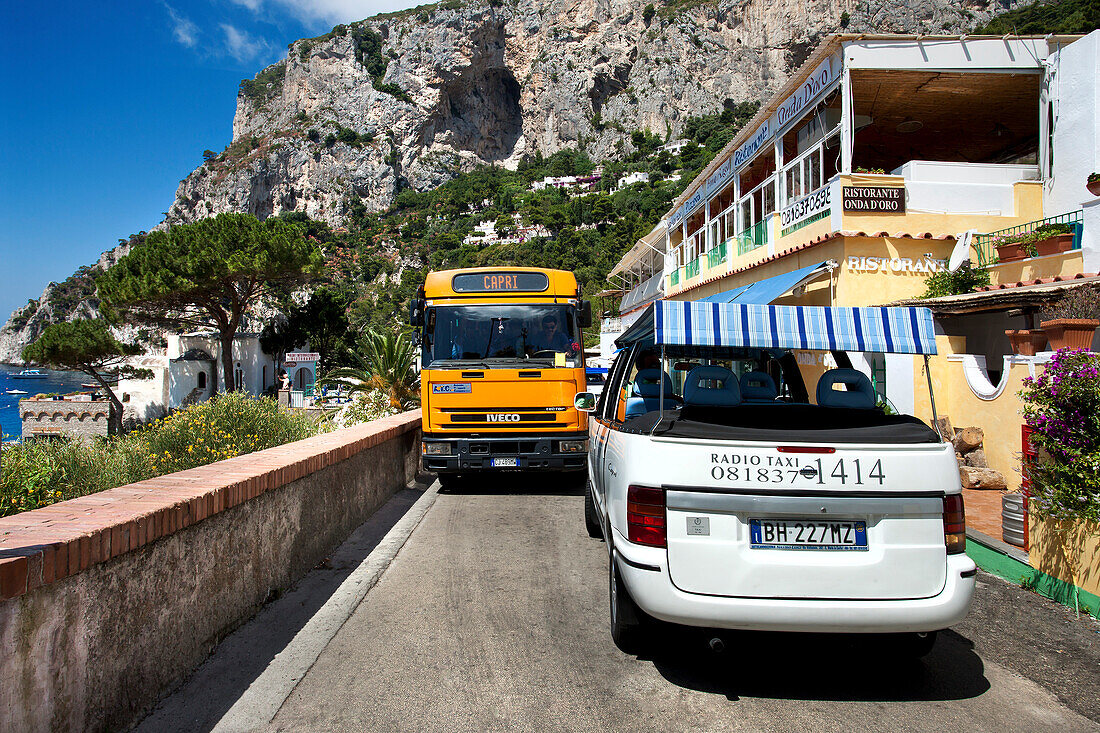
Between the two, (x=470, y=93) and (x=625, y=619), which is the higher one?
(x=470, y=93)

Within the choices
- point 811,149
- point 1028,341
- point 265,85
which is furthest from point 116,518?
point 265,85

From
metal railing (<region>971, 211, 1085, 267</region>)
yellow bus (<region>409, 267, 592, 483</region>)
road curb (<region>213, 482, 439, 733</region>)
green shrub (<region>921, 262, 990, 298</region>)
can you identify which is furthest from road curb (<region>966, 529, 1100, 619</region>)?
metal railing (<region>971, 211, 1085, 267</region>)

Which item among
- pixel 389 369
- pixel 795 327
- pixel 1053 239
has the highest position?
pixel 1053 239

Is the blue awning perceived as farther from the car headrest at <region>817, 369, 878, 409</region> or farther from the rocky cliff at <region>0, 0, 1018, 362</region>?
the rocky cliff at <region>0, 0, 1018, 362</region>

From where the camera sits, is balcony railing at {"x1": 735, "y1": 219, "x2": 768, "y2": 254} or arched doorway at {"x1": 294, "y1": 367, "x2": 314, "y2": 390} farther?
arched doorway at {"x1": 294, "y1": 367, "x2": 314, "y2": 390}

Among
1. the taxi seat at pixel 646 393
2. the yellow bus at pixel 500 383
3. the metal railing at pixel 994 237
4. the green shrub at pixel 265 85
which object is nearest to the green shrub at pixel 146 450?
the yellow bus at pixel 500 383

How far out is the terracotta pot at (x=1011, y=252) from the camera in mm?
11422

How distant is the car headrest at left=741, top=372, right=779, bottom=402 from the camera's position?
16.8 feet

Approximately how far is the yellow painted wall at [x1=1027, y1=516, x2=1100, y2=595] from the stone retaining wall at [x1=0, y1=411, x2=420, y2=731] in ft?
17.7

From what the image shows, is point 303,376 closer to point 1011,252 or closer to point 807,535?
point 1011,252

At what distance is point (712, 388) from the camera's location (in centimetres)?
438

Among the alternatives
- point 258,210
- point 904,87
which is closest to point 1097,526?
point 904,87

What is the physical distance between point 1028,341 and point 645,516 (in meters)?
6.64

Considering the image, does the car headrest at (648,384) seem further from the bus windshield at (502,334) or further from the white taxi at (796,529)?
the bus windshield at (502,334)
